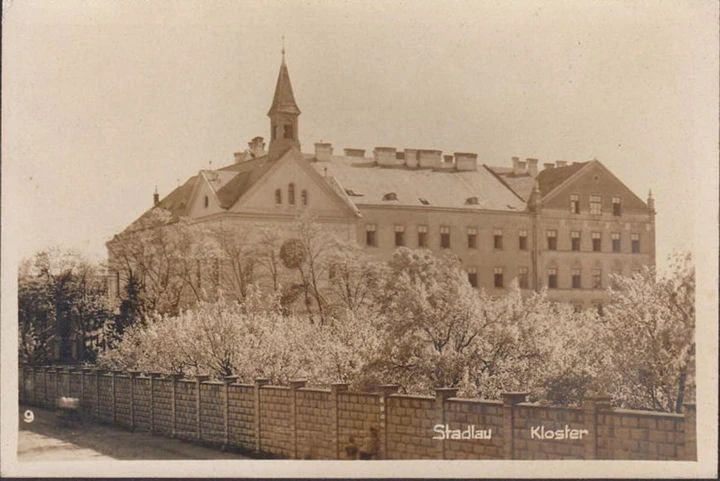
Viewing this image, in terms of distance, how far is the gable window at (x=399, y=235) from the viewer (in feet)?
55.5

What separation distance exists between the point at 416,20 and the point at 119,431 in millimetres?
7867

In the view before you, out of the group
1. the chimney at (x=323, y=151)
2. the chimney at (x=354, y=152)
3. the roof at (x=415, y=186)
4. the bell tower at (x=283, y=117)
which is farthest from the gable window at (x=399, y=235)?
the bell tower at (x=283, y=117)

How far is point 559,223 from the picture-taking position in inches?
669

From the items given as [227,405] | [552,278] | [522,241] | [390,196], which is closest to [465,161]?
→ [390,196]

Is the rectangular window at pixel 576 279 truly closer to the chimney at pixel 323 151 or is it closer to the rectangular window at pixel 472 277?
the rectangular window at pixel 472 277

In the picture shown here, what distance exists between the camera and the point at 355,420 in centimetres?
1570

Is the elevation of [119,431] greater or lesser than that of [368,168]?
lesser

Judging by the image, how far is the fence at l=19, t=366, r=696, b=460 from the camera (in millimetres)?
14055

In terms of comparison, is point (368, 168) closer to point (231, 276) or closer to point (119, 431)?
point (231, 276)

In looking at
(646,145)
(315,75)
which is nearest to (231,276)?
(315,75)

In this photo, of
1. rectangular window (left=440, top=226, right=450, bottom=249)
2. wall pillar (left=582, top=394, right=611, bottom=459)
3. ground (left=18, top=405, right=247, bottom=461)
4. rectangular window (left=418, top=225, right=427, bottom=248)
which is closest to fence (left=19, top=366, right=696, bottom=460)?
wall pillar (left=582, top=394, right=611, bottom=459)

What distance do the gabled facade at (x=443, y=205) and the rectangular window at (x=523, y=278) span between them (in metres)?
0.01

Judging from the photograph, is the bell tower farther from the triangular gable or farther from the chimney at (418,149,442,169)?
the chimney at (418,149,442,169)

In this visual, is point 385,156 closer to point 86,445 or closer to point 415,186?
point 415,186
